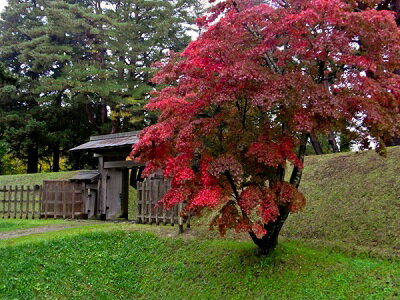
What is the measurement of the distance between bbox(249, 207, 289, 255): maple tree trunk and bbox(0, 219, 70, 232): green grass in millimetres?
7678

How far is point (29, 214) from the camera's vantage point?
1486 centimetres

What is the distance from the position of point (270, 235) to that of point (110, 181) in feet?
25.1

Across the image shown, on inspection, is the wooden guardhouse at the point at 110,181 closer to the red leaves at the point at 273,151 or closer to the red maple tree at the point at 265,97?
the red maple tree at the point at 265,97

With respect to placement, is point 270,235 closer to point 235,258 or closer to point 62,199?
point 235,258

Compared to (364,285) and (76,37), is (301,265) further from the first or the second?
(76,37)

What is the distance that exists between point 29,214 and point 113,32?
1119 cm

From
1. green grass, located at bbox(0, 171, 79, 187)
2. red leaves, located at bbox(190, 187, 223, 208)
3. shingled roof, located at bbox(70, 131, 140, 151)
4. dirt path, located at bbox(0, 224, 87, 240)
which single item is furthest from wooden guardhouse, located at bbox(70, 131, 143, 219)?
green grass, located at bbox(0, 171, 79, 187)

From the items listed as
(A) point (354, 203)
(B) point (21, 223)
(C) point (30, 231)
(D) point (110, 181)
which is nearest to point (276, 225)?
(A) point (354, 203)

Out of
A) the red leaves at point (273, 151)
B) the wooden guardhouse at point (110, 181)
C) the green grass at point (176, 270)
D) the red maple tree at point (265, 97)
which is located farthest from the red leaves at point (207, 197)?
the wooden guardhouse at point (110, 181)

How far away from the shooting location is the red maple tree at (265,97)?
6.04 m

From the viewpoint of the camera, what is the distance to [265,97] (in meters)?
5.92

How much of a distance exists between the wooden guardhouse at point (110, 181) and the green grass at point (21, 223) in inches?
52.8

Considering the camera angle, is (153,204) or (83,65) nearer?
(153,204)

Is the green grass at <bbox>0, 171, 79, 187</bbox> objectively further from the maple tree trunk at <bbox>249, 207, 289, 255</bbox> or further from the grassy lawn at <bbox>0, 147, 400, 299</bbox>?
the maple tree trunk at <bbox>249, 207, 289, 255</bbox>
